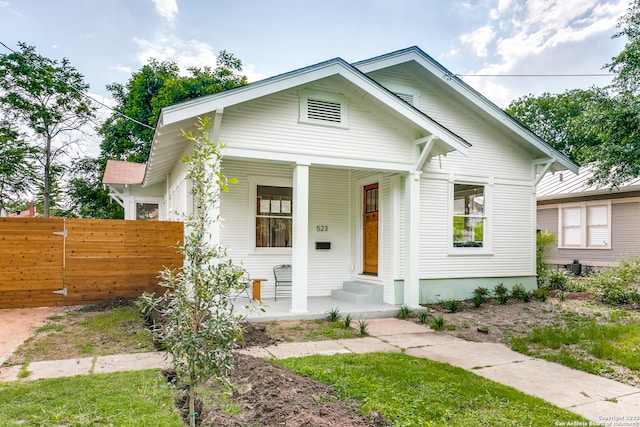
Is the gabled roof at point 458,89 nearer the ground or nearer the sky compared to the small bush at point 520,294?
nearer the sky

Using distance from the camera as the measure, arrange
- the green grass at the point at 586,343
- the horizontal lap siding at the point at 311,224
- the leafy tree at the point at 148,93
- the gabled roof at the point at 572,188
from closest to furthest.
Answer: the green grass at the point at 586,343, the horizontal lap siding at the point at 311,224, the gabled roof at the point at 572,188, the leafy tree at the point at 148,93

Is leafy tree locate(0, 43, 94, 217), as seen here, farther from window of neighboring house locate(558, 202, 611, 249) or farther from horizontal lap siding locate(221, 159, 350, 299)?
window of neighboring house locate(558, 202, 611, 249)

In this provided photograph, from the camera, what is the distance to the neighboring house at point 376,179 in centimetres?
684

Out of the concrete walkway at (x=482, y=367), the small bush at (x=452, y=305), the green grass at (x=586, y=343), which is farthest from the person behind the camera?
the small bush at (x=452, y=305)

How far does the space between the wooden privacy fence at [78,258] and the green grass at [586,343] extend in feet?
24.1

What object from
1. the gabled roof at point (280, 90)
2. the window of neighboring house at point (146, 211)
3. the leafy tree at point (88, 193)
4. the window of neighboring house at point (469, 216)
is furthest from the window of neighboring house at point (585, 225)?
the leafy tree at point (88, 193)

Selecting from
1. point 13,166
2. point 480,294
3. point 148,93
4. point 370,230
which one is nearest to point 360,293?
point 370,230

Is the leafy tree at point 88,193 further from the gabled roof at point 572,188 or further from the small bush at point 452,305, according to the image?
the gabled roof at point 572,188

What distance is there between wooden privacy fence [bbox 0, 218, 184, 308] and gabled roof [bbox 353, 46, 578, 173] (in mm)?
5868

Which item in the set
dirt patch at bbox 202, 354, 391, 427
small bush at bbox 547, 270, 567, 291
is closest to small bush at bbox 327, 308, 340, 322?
dirt patch at bbox 202, 354, 391, 427

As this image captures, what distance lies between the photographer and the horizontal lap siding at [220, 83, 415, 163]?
654 centimetres

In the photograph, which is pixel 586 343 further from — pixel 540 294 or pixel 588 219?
pixel 588 219

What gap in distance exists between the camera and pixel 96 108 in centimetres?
1897

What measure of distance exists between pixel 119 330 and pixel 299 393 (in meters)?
3.92
